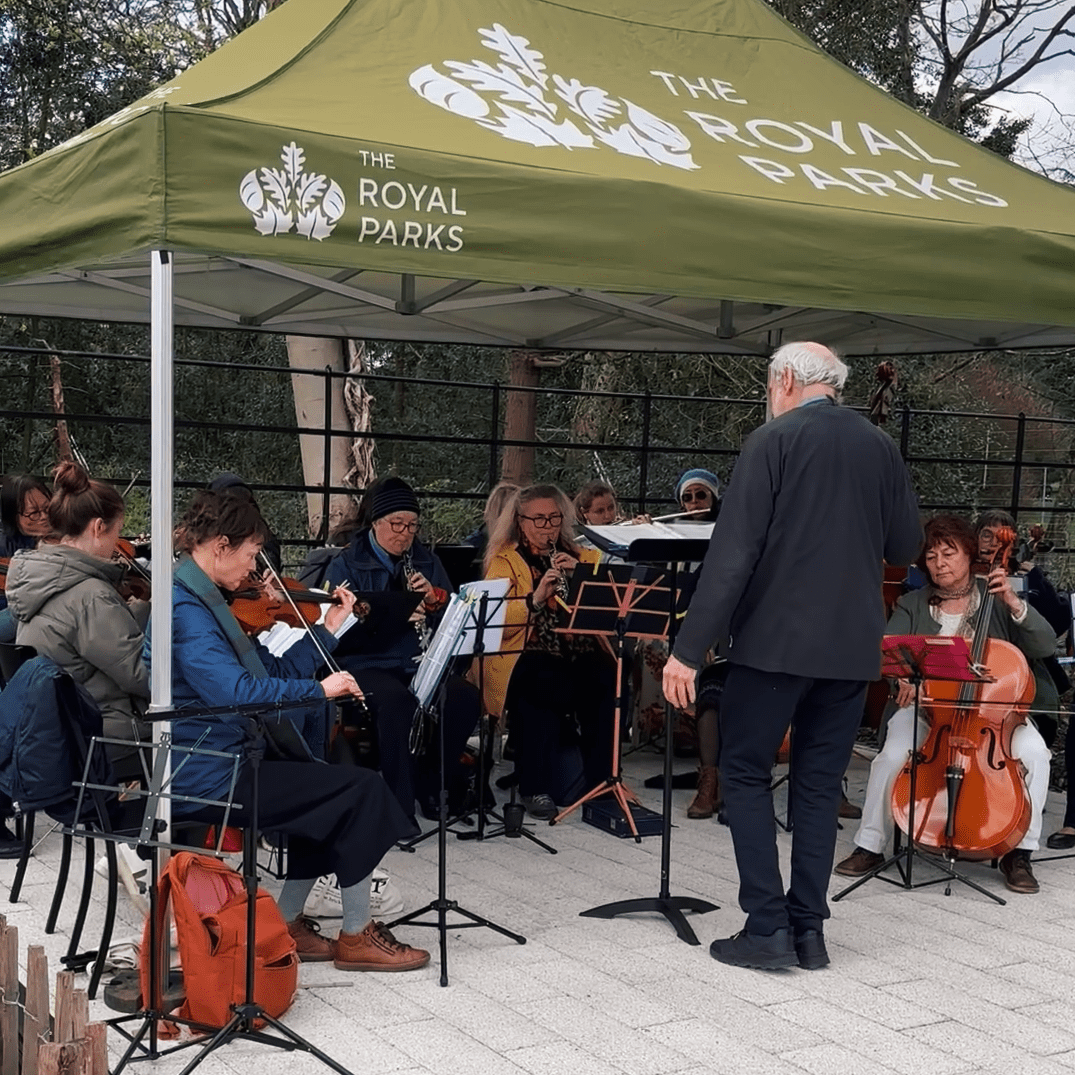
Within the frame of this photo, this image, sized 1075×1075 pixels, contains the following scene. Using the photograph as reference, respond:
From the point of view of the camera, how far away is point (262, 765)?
3.71 meters

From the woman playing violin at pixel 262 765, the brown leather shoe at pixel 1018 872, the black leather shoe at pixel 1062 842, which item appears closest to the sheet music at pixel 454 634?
the woman playing violin at pixel 262 765

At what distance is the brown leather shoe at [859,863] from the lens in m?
4.87

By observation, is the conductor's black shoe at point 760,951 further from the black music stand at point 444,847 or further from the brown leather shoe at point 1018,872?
the brown leather shoe at point 1018,872

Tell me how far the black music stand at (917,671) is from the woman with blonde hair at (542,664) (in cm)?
139

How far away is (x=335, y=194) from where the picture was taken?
11.7 ft

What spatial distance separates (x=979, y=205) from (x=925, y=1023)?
260 centimetres

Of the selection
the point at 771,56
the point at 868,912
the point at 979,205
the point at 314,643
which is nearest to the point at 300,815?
the point at 314,643

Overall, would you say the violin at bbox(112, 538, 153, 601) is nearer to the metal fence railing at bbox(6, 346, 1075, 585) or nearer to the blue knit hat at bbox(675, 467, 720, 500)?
the blue knit hat at bbox(675, 467, 720, 500)

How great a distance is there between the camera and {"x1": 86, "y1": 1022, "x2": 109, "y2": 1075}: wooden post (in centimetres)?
261

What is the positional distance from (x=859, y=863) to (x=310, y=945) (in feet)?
6.39

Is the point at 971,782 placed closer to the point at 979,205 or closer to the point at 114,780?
the point at 979,205

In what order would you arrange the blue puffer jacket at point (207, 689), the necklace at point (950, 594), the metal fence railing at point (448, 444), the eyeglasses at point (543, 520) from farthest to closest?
the metal fence railing at point (448, 444) < the eyeglasses at point (543, 520) < the necklace at point (950, 594) < the blue puffer jacket at point (207, 689)

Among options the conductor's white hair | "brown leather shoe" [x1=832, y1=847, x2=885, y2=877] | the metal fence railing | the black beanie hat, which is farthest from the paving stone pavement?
the metal fence railing

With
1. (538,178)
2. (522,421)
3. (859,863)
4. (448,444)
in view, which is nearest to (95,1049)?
(538,178)
